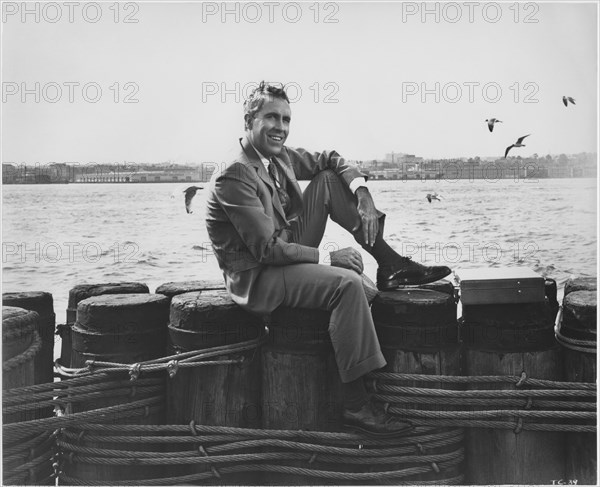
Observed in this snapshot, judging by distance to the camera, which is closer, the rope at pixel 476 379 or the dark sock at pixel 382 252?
the rope at pixel 476 379

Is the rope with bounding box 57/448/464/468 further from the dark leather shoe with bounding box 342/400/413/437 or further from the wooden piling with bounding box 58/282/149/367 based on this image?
the wooden piling with bounding box 58/282/149/367

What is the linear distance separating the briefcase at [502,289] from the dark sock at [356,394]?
721 mm

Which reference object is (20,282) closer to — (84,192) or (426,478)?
(84,192)

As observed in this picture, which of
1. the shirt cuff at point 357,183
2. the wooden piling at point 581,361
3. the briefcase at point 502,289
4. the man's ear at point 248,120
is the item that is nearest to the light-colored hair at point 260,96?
the man's ear at point 248,120

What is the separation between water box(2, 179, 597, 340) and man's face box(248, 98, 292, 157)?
7935mm

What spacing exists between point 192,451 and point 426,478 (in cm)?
124

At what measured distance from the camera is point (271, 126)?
12.5 ft

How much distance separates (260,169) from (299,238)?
0.51 m

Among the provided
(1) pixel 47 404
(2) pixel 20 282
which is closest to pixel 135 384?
(1) pixel 47 404

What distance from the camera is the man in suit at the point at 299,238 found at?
338 centimetres

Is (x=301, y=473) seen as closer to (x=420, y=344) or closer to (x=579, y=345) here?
(x=420, y=344)

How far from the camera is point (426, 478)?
347cm

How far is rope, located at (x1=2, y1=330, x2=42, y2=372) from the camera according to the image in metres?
3.37

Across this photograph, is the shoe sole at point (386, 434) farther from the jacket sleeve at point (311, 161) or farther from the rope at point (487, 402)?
the jacket sleeve at point (311, 161)
